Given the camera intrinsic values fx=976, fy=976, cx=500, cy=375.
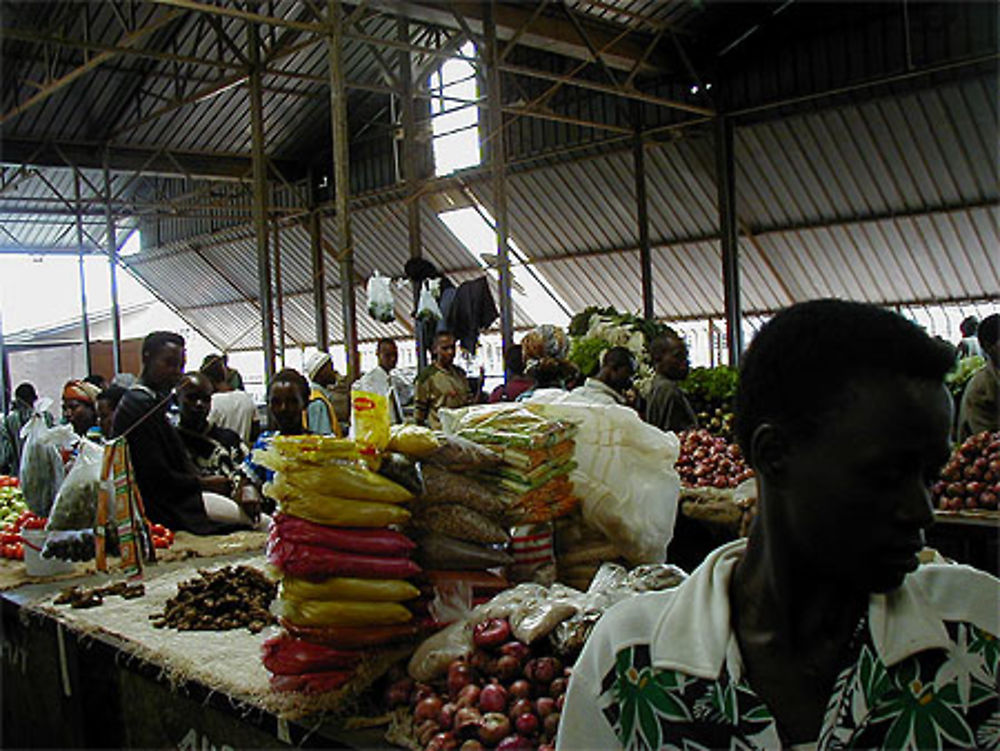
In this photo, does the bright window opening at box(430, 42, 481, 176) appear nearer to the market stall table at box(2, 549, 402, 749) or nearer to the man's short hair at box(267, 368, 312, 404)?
the man's short hair at box(267, 368, 312, 404)

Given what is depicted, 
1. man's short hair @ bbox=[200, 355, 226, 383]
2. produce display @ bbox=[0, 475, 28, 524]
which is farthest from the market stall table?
man's short hair @ bbox=[200, 355, 226, 383]

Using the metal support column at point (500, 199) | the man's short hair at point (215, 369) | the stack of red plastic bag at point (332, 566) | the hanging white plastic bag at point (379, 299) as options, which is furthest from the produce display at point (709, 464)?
the hanging white plastic bag at point (379, 299)

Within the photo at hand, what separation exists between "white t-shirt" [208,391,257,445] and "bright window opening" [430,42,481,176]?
26.1 feet

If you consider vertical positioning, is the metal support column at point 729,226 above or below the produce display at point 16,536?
above

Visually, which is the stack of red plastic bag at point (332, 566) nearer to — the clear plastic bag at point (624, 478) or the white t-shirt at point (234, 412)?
the clear plastic bag at point (624, 478)

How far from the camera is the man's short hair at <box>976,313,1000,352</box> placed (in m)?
5.53

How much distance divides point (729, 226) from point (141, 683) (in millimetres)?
11151

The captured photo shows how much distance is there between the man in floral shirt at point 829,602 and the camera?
119cm

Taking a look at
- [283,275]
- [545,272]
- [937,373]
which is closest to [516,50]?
[545,272]

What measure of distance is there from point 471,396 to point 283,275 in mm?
14877

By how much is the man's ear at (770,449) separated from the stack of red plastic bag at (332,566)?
1.34 m

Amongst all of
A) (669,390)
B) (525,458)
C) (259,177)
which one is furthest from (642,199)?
(525,458)

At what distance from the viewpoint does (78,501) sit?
413 centimetres

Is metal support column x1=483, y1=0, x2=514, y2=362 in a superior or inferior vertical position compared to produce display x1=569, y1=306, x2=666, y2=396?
superior
